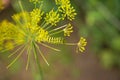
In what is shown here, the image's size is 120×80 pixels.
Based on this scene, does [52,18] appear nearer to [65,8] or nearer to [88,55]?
[65,8]

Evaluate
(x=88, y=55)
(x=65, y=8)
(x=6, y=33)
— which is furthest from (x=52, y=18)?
(x=88, y=55)

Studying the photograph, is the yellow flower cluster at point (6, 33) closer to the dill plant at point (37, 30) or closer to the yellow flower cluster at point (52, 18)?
the dill plant at point (37, 30)

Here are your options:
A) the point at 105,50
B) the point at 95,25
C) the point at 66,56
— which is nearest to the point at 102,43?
the point at 105,50

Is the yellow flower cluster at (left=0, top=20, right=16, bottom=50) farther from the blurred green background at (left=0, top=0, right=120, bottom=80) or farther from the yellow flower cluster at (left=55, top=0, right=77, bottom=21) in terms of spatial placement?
the blurred green background at (left=0, top=0, right=120, bottom=80)

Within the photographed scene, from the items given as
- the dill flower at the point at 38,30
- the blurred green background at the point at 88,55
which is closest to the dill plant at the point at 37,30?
the dill flower at the point at 38,30

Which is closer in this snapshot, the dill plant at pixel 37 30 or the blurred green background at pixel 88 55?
the dill plant at pixel 37 30

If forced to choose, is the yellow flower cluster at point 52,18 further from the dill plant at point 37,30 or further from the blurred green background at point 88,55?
the blurred green background at point 88,55

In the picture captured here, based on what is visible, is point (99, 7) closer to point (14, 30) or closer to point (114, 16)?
point (114, 16)

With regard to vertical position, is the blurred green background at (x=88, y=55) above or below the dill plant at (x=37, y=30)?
below

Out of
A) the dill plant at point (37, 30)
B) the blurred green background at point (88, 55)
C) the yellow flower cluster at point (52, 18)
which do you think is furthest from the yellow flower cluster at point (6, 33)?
the blurred green background at point (88, 55)
